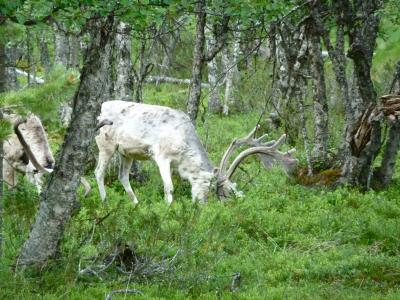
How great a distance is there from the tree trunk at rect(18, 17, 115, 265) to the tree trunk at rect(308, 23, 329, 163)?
267 inches

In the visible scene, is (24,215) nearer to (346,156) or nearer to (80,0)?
(80,0)

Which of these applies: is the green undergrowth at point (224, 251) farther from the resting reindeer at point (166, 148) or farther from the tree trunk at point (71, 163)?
the resting reindeer at point (166, 148)

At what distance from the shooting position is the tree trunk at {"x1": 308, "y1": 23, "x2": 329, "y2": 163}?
13.8 m

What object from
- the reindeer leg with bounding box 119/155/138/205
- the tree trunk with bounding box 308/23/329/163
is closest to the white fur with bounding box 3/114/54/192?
the reindeer leg with bounding box 119/155/138/205

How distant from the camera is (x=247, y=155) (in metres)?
12.9

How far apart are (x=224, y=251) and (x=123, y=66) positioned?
620 cm

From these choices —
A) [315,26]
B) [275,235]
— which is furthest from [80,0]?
[315,26]

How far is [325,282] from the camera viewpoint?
836 cm

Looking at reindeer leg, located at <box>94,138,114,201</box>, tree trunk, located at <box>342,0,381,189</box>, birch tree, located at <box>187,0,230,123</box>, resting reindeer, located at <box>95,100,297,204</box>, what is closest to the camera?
tree trunk, located at <box>342,0,381,189</box>

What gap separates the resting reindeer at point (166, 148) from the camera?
42.7 feet

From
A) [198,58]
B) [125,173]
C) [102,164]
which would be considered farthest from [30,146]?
[198,58]

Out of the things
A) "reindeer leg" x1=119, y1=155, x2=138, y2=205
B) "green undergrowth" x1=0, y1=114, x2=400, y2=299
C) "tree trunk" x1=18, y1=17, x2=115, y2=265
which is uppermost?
"tree trunk" x1=18, y1=17, x2=115, y2=265

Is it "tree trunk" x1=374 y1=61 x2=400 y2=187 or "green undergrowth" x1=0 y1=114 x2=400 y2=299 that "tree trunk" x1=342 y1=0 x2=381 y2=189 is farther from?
"green undergrowth" x1=0 y1=114 x2=400 y2=299

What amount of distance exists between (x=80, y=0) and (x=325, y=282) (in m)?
3.91
